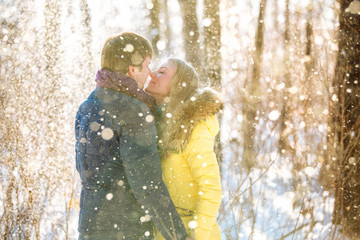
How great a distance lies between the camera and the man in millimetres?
1546

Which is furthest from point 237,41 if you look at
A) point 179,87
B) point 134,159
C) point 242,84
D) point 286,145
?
point 134,159

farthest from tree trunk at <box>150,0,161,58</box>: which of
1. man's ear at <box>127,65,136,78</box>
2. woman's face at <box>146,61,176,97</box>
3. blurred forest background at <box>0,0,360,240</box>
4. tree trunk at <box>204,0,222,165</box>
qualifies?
man's ear at <box>127,65,136,78</box>

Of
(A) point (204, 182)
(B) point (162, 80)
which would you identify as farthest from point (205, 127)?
(B) point (162, 80)

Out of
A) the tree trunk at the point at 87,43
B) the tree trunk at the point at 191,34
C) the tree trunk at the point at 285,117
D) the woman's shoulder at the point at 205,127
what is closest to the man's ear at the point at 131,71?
the woman's shoulder at the point at 205,127

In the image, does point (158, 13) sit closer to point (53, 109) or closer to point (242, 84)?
point (242, 84)

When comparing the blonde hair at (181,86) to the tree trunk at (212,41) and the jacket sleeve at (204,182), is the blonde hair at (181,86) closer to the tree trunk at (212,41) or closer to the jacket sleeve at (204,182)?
the jacket sleeve at (204,182)

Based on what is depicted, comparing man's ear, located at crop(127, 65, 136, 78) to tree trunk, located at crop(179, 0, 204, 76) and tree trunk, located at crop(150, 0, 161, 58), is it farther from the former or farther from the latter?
tree trunk, located at crop(150, 0, 161, 58)

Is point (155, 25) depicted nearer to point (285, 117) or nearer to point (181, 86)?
point (285, 117)

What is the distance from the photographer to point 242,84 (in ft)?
22.6

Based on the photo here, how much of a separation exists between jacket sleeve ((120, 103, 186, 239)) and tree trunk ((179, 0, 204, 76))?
3.76m

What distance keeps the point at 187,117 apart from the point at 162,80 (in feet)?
1.04

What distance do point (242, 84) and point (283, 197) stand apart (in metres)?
2.61

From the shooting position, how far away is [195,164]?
1709 millimetres

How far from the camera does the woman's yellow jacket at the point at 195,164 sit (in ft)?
5.56
